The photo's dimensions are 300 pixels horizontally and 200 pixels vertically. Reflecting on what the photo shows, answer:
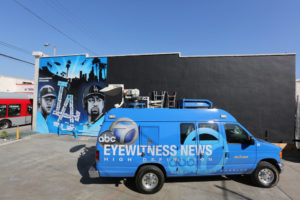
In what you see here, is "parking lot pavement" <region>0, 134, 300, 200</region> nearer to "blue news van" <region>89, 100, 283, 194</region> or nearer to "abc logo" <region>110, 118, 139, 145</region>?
"blue news van" <region>89, 100, 283, 194</region>

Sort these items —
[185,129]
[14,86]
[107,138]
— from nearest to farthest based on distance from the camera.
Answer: [107,138] < [185,129] < [14,86]

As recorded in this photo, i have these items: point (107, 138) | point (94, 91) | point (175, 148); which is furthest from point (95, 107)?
point (175, 148)

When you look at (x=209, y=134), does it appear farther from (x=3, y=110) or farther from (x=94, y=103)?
(x=3, y=110)

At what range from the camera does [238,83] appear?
30.7ft

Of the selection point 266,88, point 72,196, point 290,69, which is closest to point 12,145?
Answer: point 72,196

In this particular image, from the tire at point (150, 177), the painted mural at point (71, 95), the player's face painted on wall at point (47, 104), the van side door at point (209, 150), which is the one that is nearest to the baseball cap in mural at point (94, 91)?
the painted mural at point (71, 95)

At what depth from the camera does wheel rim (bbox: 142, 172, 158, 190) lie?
426cm

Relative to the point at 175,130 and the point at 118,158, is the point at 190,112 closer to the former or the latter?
the point at 175,130

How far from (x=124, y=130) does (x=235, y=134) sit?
12.3 ft

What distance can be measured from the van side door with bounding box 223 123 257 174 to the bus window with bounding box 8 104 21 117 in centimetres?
1916

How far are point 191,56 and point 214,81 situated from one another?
244cm

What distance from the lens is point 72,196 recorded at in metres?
4.09

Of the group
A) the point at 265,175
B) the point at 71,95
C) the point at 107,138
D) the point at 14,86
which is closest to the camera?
the point at 107,138

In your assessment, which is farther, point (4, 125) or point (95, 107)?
point (4, 125)
